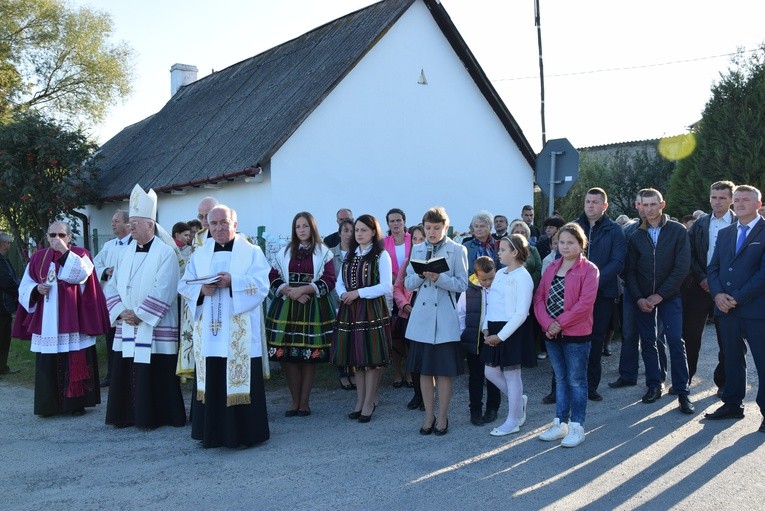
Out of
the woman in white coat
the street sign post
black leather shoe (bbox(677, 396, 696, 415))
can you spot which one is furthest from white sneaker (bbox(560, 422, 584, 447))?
the street sign post

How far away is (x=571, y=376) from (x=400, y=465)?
159 cm

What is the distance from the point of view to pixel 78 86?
Answer: 28.3 meters

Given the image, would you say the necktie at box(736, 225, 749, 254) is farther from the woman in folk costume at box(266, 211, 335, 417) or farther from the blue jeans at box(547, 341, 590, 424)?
the woman in folk costume at box(266, 211, 335, 417)

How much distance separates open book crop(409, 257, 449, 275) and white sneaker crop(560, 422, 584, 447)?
5.39 ft

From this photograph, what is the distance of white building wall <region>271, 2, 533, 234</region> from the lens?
1247 centimetres

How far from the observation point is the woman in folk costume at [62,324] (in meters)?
7.20

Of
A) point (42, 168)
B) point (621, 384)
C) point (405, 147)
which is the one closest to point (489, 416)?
point (621, 384)

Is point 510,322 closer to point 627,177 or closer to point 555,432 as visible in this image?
point 555,432

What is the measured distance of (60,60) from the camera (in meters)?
27.7

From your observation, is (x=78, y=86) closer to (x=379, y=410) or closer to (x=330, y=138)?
(x=330, y=138)

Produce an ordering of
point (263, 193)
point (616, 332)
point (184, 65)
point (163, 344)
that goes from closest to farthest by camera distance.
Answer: point (163, 344)
point (616, 332)
point (263, 193)
point (184, 65)

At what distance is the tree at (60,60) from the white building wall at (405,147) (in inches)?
730

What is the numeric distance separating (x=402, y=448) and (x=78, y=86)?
1075 inches

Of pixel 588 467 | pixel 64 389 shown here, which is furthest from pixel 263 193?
pixel 588 467
